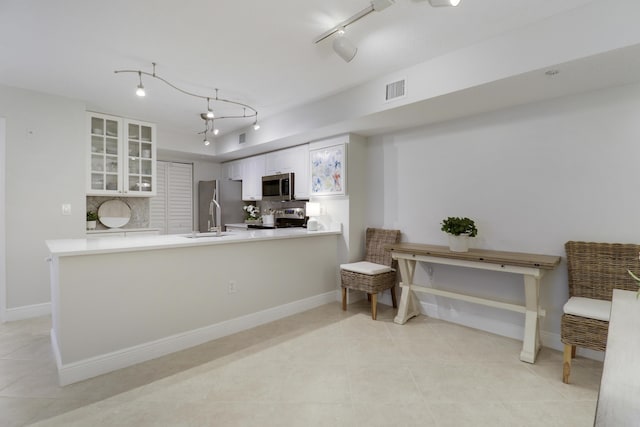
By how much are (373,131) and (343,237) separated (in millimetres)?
1386

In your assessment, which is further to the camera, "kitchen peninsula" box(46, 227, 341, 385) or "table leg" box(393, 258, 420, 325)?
"table leg" box(393, 258, 420, 325)

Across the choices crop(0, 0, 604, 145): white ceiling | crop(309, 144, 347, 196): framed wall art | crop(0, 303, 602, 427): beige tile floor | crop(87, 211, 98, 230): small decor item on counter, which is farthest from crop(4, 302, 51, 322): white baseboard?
crop(309, 144, 347, 196): framed wall art

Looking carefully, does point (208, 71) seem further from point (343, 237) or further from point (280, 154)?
point (343, 237)

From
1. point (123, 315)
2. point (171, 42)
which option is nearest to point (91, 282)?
point (123, 315)

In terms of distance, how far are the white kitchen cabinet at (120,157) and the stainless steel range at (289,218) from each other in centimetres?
187

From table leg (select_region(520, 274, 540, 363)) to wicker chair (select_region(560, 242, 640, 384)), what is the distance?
23 cm

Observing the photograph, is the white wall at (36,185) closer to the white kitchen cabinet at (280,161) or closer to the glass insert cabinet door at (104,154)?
the glass insert cabinet door at (104,154)

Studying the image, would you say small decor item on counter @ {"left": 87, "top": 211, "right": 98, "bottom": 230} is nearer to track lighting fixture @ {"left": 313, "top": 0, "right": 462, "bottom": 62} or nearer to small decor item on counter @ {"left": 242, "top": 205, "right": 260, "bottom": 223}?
small decor item on counter @ {"left": 242, "top": 205, "right": 260, "bottom": 223}

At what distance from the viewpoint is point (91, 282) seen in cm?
220

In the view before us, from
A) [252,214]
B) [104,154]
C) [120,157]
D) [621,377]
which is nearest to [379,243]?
[252,214]

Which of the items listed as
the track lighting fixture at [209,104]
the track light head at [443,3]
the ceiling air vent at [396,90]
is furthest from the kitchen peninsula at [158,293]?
the track light head at [443,3]

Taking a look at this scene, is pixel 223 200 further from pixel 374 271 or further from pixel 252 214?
pixel 374 271

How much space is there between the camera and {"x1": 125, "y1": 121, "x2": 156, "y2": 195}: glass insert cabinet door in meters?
4.30

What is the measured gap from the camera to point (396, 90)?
2898 mm
